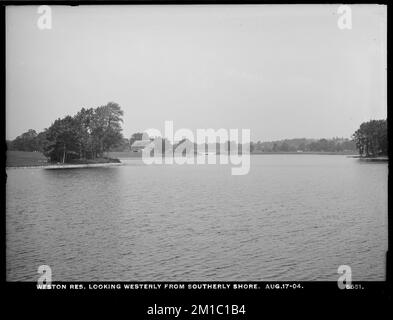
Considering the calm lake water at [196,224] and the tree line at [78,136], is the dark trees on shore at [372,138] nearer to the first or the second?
the calm lake water at [196,224]

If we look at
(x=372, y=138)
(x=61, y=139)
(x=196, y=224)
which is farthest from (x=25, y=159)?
(x=372, y=138)

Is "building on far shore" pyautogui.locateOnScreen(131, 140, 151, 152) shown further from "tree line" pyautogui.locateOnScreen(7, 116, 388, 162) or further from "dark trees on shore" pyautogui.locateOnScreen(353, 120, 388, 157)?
"dark trees on shore" pyautogui.locateOnScreen(353, 120, 388, 157)

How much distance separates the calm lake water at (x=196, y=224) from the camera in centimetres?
482

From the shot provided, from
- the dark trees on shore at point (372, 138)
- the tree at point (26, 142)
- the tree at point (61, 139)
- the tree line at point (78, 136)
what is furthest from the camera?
the tree at point (61, 139)

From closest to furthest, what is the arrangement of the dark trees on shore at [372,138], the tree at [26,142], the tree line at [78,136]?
the dark trees on shore at [372,138]
the tree at [26,142]
the tree line at [78,136]

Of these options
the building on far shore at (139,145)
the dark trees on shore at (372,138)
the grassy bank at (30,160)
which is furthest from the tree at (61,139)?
the dark trees on shore at (372,138)

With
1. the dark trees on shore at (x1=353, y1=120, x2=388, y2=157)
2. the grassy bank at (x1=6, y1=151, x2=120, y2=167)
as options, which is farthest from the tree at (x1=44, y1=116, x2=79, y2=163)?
the dark trees on shore at (x1=353, y1=120, x2=388, y2=157)

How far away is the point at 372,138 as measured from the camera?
4.45m

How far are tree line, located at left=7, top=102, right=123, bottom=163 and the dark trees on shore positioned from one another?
3.29m

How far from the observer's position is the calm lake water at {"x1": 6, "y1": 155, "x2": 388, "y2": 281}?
482 centimetres

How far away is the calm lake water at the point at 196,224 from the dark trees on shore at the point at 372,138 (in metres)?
0.22

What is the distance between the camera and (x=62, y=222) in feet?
23.8
